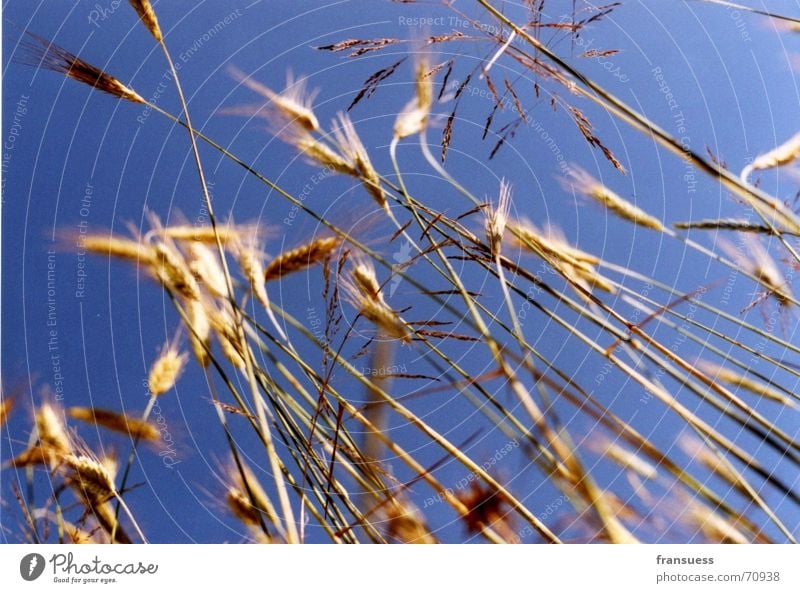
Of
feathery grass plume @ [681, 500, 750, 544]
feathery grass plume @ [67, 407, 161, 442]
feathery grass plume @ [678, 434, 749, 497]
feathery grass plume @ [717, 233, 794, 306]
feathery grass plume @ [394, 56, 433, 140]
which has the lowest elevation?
feathery grass plume @ [67, 407, 161, 442]

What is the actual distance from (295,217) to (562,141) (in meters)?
0.36

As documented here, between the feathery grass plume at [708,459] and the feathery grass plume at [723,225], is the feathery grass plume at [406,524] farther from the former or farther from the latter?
the feathery grass plume at [723,225]

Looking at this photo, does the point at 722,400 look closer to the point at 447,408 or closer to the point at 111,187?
the point at 447,408

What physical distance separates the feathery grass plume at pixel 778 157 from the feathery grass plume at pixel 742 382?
0.85ft

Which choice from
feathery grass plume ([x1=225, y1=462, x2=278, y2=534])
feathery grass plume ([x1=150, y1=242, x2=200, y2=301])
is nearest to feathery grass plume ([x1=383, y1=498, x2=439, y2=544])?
feathery grass plume ([x1=225, y1=462, x2=278, y2=534])

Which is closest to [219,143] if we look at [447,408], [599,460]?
[447,408]

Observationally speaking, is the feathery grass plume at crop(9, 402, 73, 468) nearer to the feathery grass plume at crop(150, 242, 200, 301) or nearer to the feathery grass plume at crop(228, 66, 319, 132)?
the feathery grass plume at crop(150, 242, 200, 301)

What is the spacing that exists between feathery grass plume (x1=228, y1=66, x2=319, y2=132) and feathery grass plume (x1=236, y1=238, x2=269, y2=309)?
0.17 metres

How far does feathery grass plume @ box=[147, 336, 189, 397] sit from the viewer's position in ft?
2.64

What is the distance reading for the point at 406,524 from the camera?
834mm

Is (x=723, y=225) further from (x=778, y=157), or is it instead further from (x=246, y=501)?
(x=246, y=501)

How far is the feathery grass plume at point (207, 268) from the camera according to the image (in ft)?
2.63

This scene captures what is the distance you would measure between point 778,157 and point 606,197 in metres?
0.24

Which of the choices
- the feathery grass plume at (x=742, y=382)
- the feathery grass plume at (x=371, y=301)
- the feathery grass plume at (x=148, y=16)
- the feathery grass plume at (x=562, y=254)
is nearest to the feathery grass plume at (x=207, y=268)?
the feathery grass plume at (x=371, y=301)
